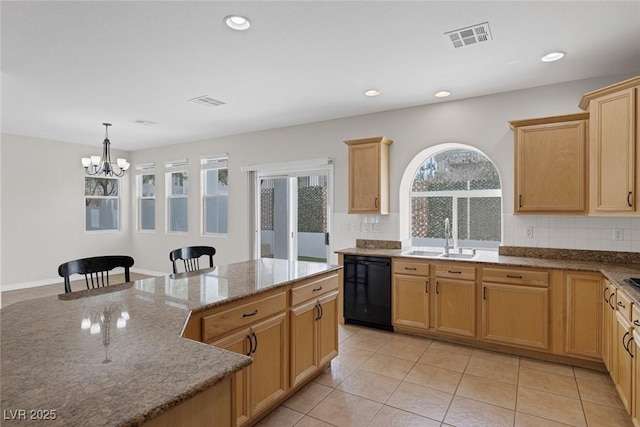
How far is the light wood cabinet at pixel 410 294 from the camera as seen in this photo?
12.1 ft

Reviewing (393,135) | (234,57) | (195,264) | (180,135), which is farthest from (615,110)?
(180,135)

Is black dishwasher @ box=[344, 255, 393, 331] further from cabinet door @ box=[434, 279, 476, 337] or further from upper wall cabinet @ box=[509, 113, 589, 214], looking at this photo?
upper wall cabinet @ box=[509, 113, 589, 214]

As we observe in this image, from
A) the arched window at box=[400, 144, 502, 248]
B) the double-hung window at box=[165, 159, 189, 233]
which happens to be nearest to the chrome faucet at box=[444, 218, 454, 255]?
the arched window at box=[400, 144, 502, 248]

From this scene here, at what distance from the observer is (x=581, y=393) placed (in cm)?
261

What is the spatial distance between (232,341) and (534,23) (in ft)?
9.59

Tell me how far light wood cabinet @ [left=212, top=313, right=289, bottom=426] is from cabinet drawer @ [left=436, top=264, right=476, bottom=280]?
1.97m

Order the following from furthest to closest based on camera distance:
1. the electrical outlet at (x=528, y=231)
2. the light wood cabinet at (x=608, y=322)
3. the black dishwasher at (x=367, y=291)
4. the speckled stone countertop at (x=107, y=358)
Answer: the black dishwasher at (x=367, y=291), the electrical outlet at (x=528, y=231), the light wood cabinet at (x=608, y=322), the speckled stone countertop at (x=107, y=358)

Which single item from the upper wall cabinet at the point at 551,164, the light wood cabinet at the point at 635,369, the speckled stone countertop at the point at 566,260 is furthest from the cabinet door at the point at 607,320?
the upper wall cabinet at the point at 551,164

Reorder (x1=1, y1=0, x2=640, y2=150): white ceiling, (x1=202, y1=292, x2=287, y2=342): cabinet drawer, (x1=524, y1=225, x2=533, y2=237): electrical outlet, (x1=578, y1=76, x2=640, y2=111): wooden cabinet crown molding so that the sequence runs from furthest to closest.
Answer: (x1=524, y1=225, x2=533, y2=237): electrical outlet, (x1=578, y1=76, x2=640, y2=111): wooden cabinet crown molding, (x1=1, y1=0, x2=640, y2=150): white ceiling, (x1=202, y1=292, x2=287, y2=342): cabinet drawer

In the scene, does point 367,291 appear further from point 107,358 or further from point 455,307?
point 107,358

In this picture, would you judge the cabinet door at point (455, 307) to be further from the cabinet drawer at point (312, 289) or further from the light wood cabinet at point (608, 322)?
the cabinet drawer at point (312, 289)

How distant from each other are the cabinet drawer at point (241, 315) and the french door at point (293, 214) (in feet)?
9.22

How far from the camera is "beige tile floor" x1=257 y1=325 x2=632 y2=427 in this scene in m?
2.29

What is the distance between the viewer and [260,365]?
2.13 m
